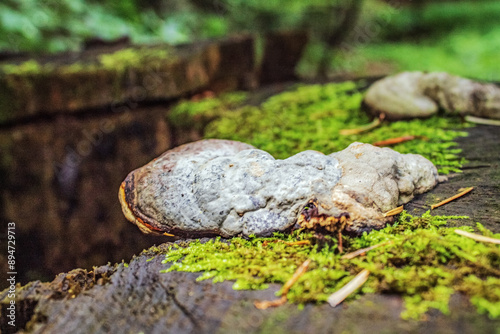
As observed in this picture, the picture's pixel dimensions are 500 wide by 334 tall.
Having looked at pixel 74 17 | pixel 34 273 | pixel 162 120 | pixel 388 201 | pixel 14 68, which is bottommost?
pixel 34 273

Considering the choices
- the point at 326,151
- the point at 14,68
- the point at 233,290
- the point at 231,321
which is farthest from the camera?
the point at 14,68

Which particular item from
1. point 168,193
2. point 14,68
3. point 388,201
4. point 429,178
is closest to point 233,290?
point 168,193

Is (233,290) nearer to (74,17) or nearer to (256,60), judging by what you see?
(256,60)

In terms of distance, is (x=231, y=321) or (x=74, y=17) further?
Result: (x=74, y=17)

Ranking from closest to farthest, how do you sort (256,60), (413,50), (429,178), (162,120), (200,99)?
(429,178)
(162,120)
(200,99)
(256,60)
(413,50)

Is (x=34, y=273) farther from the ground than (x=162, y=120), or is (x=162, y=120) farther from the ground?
(x=162, y=120)
